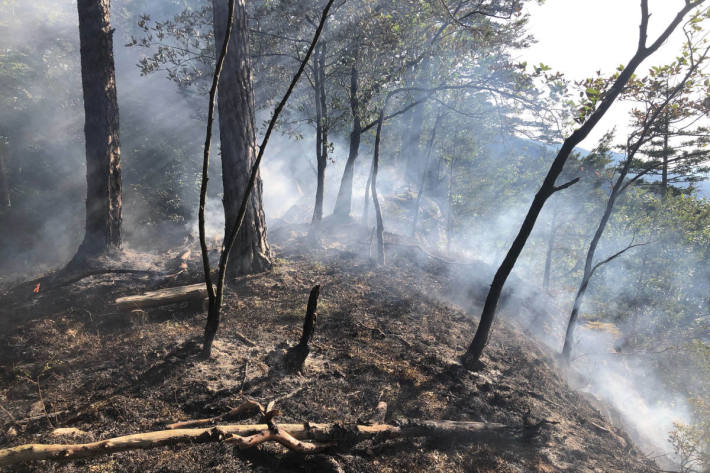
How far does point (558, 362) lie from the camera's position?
10.4m

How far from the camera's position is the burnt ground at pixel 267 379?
313 centimetres

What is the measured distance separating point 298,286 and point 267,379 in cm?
355

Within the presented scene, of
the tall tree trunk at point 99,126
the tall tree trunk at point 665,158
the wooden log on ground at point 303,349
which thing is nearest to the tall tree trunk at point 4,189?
the tall tree trunk at point 99,126

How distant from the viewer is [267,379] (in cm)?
428

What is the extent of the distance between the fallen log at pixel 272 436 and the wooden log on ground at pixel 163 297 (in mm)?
3187

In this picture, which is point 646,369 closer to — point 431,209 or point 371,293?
point 371,293

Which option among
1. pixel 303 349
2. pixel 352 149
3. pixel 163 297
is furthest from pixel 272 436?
pixel 352 149

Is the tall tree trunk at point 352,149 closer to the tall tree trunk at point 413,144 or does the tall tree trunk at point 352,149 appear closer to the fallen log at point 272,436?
the fallen log at point 272,436

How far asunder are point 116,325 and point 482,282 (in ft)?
38.0

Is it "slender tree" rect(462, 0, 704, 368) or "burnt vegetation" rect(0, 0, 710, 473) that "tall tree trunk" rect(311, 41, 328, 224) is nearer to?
"burnt vegetation" rect(0, 0, 710, 473)

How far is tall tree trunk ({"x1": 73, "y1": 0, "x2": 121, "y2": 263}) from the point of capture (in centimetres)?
732

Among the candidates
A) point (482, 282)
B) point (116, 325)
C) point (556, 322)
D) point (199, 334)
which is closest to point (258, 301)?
point (199, 334)

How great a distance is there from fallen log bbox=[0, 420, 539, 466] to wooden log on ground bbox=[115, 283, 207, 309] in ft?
10.5

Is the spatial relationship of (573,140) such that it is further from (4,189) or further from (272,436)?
(4,189)
